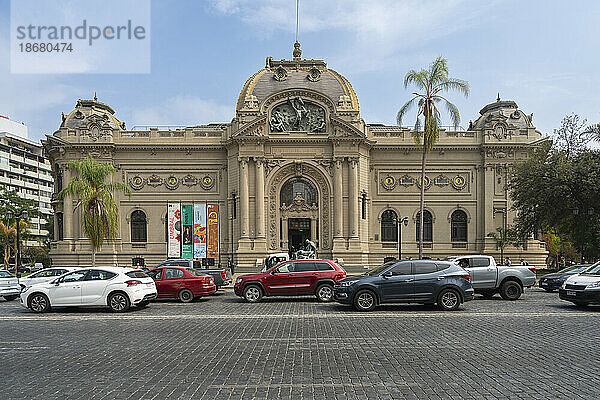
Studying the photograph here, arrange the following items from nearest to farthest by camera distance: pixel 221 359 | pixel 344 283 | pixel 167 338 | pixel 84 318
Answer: pixel 221 359
pixel 167 338
pixel 84 318
pixel 344 283

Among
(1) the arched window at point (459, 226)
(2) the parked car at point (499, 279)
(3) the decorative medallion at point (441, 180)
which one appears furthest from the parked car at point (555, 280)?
(3) the decorative medallion at point (441, 180)

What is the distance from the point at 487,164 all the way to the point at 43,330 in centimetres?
4340

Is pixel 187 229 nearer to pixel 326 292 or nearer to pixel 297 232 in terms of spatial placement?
pixel 297 232

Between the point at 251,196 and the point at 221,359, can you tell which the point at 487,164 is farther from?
the point at 221,359

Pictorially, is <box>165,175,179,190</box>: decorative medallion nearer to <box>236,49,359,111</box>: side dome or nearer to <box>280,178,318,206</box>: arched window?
<box>236,49,359,111</box>: side dome

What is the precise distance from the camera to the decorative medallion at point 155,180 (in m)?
50.8

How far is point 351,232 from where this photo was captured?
47.5 metres

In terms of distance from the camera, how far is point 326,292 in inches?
863

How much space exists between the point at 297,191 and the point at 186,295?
27635 mm

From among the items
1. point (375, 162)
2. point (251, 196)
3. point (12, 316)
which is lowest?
point (12, 316)

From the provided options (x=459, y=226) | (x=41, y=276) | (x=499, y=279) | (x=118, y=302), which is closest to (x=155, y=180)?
(x=41, y=276)

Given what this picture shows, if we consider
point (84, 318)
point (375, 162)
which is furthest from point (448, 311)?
point (375, 162)

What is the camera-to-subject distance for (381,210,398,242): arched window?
167 feet

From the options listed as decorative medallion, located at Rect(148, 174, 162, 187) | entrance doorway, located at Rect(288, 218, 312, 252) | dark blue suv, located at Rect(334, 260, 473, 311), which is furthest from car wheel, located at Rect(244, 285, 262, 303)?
decorative medallion, located at Rect(148, 174, 162, 187)
